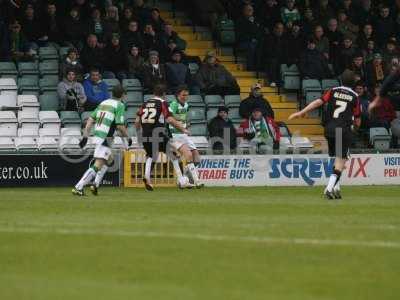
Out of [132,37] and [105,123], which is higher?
[132,37]

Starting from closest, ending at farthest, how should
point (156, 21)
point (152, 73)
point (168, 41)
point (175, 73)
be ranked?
point (152, 73), point (175, 73), point (168, 41), point (156, 21)

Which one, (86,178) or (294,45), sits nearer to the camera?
(86,178)

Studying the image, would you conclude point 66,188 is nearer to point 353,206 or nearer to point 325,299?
point 353,206

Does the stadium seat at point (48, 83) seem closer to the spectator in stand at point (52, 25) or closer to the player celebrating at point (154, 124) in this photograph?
the spectator in stand at point (52, 25)

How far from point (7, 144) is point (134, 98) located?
3.86 m

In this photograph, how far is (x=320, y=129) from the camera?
31016 millimetres

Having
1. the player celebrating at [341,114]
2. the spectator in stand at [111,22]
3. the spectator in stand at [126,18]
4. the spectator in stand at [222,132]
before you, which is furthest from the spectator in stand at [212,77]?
the player celebrating at [341,114]

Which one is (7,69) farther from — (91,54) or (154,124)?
(154,124)

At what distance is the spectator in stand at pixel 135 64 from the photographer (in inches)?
1151

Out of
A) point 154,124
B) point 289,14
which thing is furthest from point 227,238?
point 289,14

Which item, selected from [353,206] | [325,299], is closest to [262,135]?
[353,206]

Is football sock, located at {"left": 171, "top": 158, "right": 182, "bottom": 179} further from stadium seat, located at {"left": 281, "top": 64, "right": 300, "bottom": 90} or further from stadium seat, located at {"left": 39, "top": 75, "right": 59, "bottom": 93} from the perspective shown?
stadium seat, located at {"left": 281, "top": 64, "right": 300, "bottom": 90}

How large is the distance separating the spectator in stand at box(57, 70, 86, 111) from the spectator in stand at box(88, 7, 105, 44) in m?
2.01

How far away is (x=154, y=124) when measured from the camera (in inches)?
995
